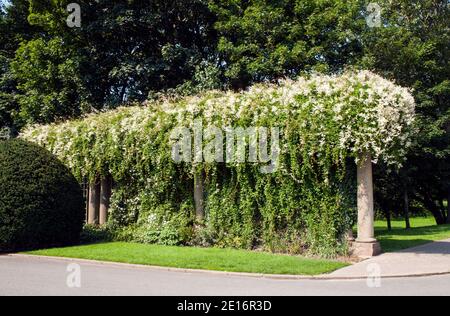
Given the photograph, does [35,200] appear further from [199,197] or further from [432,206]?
[432,206]

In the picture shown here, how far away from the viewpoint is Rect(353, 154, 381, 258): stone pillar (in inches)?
503

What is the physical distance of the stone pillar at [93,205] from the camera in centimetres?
1897

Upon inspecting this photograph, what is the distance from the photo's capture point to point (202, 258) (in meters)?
12.1

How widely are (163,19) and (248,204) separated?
13.3 metres

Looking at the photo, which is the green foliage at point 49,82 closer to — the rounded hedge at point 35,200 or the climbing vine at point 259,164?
the climbing vine at point 259,164

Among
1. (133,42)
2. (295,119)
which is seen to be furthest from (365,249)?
(133,42)

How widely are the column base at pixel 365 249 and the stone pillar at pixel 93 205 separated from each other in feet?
34.3

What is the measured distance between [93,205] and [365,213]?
35.7 ft

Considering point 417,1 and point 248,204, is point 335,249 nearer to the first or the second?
point 248,204

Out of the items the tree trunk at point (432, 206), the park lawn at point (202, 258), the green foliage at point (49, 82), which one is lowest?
the park lawn at point (202, 258)

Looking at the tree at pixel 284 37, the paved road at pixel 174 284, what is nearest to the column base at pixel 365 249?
the paved road at pixel 174 284

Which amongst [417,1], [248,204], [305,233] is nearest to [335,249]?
[305,233]

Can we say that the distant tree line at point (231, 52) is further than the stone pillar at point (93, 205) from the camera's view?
Yes

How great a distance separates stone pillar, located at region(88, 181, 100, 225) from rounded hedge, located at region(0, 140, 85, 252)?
3498 mm
